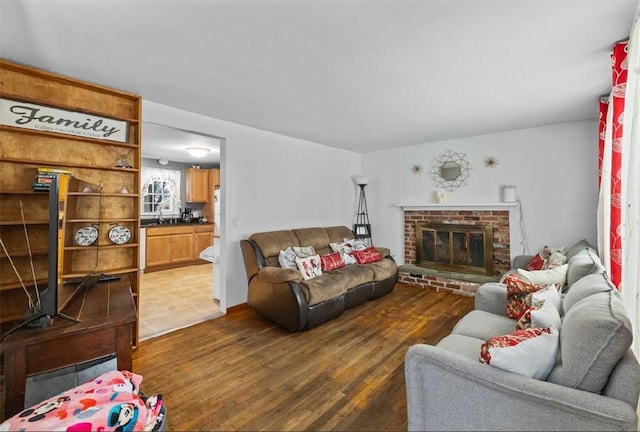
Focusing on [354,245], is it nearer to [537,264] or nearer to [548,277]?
[537,264]

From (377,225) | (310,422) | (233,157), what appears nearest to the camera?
(310,422)

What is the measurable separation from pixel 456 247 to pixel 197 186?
5.52m

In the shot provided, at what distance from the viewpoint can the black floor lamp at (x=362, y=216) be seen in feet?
17.8

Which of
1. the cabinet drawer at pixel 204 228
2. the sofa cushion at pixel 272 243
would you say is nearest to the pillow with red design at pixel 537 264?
the sofa cushion at pixel 272 243

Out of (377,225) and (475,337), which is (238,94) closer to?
(475,337)

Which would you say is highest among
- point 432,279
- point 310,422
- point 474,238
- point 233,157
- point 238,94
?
point 238,94

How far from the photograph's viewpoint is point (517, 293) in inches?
87.3

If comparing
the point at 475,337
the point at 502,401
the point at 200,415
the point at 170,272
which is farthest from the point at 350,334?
the point at 170,272

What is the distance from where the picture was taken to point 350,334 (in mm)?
2992

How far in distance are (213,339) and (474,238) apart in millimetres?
3875

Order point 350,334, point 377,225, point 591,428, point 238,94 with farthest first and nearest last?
point 377,225 → point 350,334 → point 238,94 → point 591,428

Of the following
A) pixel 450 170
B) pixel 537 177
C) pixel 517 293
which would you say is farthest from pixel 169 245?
pixel 537 177

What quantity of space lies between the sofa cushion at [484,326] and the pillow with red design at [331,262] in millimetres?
1840

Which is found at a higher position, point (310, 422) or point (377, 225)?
point (377, 225)
